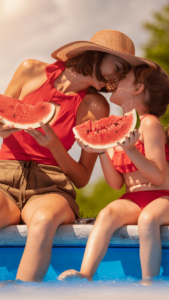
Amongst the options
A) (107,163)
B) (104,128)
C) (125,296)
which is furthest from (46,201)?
(125,296)

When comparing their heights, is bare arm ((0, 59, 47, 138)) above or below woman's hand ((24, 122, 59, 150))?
above

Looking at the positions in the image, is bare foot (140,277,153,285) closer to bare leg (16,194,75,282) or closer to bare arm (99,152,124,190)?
bare leg (16,194,75,282)

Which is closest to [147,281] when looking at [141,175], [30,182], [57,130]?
[141,175]

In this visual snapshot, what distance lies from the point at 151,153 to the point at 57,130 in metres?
0.81

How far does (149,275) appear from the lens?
1.72 meters

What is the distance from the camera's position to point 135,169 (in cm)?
219

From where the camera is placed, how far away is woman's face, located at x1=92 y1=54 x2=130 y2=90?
2506 mm

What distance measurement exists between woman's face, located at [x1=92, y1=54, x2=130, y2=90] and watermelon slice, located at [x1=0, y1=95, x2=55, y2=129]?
565mm

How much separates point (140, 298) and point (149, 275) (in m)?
0.63

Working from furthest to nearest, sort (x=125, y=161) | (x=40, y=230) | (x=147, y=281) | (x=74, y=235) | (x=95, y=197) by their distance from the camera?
(x=95, y=197) → (x=125, y=161) → (x=74, y=235) → (x=40, y=230) → (x=147, y=281)

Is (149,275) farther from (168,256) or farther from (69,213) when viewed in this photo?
(69,213)

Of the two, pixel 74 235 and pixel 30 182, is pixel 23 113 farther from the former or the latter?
pixel 74 235

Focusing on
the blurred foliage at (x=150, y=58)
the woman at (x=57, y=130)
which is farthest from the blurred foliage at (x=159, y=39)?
the woman at (x=57, y=130)

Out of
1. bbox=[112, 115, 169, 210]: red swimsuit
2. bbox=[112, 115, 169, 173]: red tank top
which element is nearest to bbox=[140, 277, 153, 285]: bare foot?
bbox=[112, 115, 169, 210]: red swimsuit
